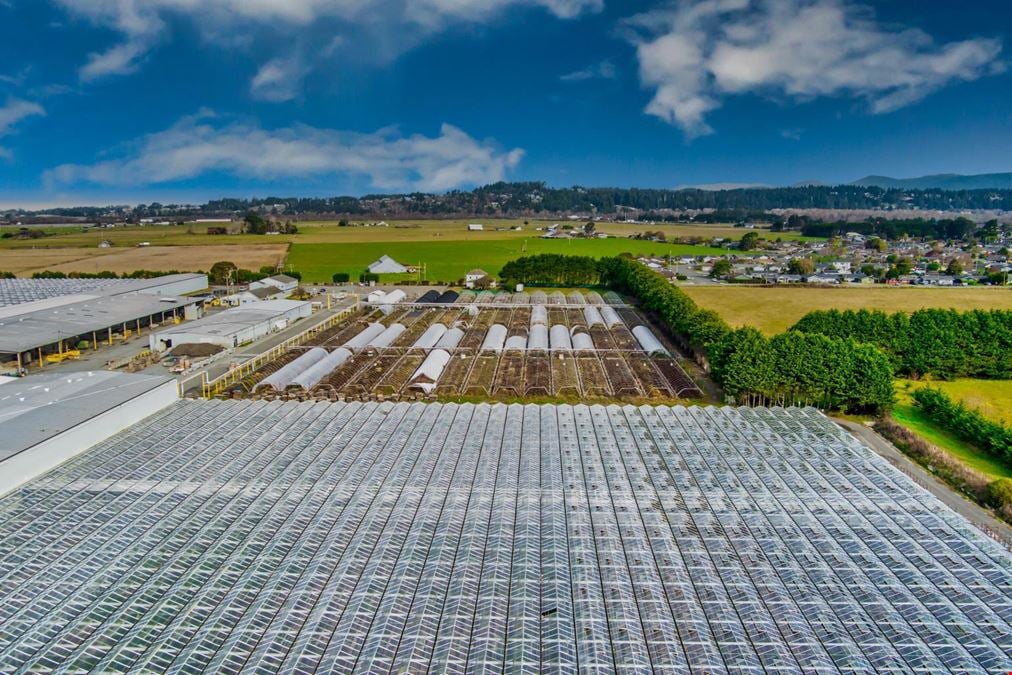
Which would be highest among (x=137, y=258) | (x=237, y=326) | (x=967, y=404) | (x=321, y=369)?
(x=137, y=258)

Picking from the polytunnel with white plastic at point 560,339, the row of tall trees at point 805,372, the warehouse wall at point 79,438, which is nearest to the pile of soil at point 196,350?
the warehouse wall at point 79,438

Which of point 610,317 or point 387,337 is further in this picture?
point 610,317

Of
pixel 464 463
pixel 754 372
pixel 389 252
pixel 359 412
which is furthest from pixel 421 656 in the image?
pixel 389 252

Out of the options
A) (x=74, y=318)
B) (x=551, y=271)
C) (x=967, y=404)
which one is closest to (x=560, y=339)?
(x=967, y=404)

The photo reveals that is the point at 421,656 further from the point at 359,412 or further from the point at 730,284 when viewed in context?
the point at 730,284

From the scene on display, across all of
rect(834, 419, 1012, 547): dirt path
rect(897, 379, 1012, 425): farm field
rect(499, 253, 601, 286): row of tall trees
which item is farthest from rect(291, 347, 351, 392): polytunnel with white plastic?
rect(499, 253, 601, 286): row of tall trees

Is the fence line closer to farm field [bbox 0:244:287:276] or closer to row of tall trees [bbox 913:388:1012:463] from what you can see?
row of tall trees [bbox 913:388:1012:463]

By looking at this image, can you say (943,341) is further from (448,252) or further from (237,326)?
(448,252)
